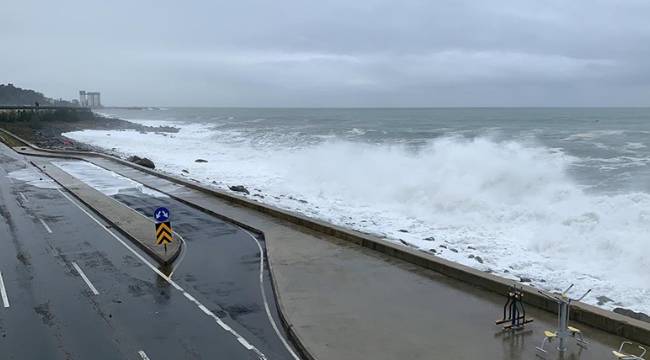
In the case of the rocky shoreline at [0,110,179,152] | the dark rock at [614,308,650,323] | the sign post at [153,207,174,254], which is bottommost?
the dark rock at [614,308,650,323]

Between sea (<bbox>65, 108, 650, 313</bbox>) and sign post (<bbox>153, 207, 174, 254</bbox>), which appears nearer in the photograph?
sign post (<bbox>153, 207, 174, 254</bbox>)

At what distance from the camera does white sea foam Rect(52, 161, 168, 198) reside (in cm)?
2447


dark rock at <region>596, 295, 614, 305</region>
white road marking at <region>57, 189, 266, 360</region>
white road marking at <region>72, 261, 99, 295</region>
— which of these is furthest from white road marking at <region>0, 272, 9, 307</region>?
dark rock at <region>596, 295, 614, 305</region>

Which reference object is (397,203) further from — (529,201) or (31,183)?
(31,183)

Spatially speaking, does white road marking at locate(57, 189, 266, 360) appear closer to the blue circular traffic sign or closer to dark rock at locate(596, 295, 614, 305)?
the blue circular traffic sign

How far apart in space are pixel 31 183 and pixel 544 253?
78.0 feet

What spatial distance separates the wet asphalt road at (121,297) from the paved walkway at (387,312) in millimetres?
653

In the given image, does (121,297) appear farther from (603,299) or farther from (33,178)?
(33,178)

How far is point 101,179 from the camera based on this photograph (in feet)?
92.0

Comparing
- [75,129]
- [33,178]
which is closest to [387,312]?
[33,178]

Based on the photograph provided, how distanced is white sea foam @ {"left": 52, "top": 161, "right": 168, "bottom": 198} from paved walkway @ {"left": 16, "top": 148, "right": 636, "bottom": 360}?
12.7 meters

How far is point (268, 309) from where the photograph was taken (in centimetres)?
1033

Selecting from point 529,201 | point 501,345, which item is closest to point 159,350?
point 501,345

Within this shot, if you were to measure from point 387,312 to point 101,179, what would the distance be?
2257cm
